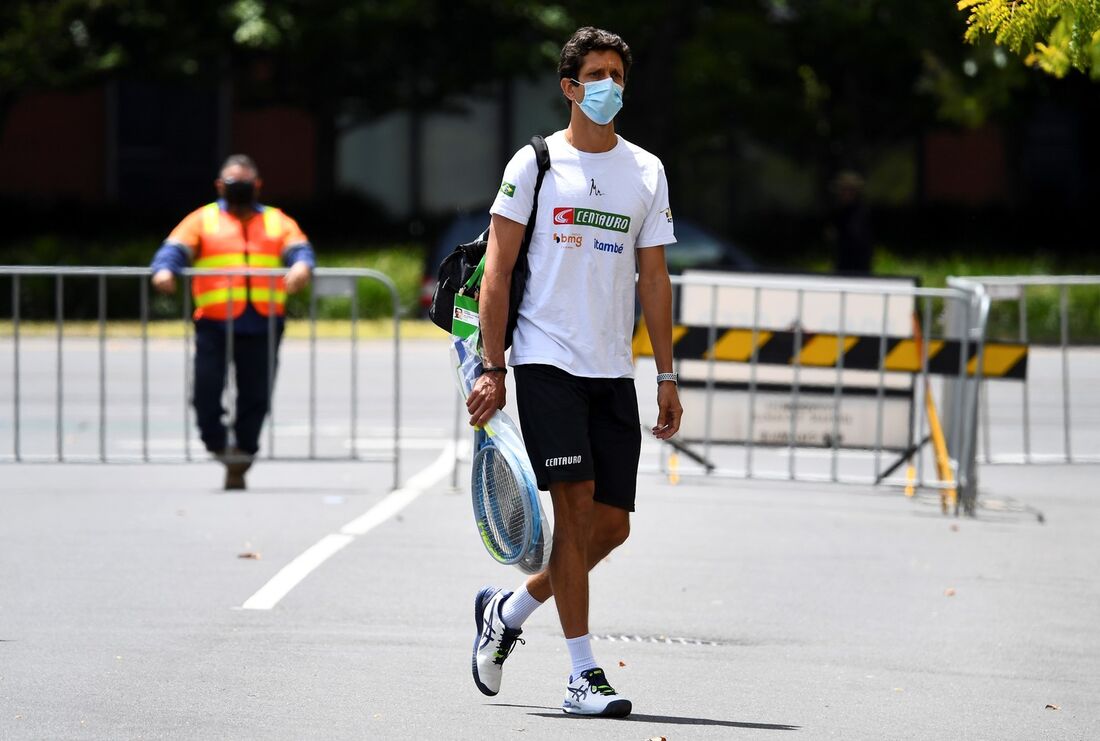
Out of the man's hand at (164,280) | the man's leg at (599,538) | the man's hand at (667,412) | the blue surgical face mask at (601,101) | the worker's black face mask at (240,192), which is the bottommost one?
the man's leg at (599,538)

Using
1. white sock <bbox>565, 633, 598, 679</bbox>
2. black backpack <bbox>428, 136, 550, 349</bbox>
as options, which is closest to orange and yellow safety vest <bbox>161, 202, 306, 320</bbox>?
black backpack <bbox>428, 136, 550, 349</bbox>

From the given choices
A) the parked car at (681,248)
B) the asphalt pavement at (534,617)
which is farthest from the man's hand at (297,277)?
the parked car at (681,248)

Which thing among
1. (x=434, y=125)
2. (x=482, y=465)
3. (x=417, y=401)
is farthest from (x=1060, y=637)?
(x=434, y=125)

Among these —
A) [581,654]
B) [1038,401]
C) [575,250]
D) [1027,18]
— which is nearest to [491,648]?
[581,654]

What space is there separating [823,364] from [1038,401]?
608 cm

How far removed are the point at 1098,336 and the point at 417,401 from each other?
30.9 ft

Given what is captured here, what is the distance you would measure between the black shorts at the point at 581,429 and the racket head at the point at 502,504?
3.5 inches

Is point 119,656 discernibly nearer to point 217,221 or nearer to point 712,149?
point 217,221

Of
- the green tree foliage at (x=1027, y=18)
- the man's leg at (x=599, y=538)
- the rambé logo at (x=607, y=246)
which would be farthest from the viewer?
the green tree foliage at (x=1027, y=18)

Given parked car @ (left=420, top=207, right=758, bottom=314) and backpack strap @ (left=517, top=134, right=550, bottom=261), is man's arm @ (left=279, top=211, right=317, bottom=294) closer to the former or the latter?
backpack strap @ (left=517, top=134, right=550, bottom=261)

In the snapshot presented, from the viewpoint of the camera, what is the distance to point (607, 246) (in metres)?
5.74

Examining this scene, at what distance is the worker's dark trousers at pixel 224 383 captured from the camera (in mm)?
10492

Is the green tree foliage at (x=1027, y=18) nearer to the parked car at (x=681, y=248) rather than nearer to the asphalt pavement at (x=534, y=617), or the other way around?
the asphalt pavement at (x=534, y=617)

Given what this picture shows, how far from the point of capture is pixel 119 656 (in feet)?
21.0
